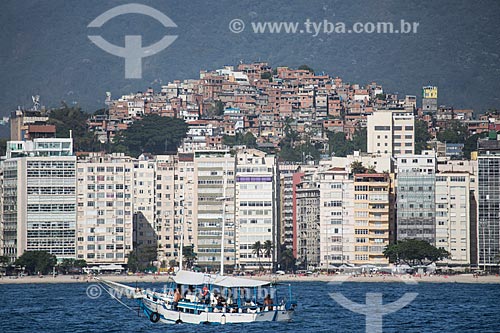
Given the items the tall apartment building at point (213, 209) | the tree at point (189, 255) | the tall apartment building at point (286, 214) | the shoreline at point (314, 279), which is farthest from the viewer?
the tall apartment building at point (286, 214)

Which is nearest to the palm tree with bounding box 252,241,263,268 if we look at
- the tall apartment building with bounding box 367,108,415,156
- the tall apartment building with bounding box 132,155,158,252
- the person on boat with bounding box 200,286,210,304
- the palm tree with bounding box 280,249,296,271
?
the palm tree with bounding box 280,249,296,271

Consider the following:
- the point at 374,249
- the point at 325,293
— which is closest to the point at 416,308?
the point at 325,293

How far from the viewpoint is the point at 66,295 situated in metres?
131

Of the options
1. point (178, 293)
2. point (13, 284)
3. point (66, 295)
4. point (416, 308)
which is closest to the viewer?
point (178, 293)

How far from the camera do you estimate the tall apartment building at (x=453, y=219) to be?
528 feet

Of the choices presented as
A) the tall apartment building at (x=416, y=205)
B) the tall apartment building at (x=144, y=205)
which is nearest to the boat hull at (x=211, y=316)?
the tall apartment building at (x=416, y=205)

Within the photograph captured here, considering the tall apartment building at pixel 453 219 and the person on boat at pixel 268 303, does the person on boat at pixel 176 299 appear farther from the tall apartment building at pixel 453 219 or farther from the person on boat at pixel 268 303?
the tall apartment building at pixel 453 219

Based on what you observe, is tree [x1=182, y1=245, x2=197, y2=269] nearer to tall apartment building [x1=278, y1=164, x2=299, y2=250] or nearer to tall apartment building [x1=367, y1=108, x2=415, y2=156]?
tall apartment building [x1=278, y1=164, x2=299, y2=250]

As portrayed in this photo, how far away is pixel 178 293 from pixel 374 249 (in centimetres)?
7398

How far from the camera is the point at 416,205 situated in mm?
160875

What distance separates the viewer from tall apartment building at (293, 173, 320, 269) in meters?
169

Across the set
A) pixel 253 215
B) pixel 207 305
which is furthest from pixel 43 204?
pixel 207 305

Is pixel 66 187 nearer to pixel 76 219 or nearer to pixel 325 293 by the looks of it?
pixel 76 219

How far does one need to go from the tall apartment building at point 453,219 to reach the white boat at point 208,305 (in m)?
72.9
